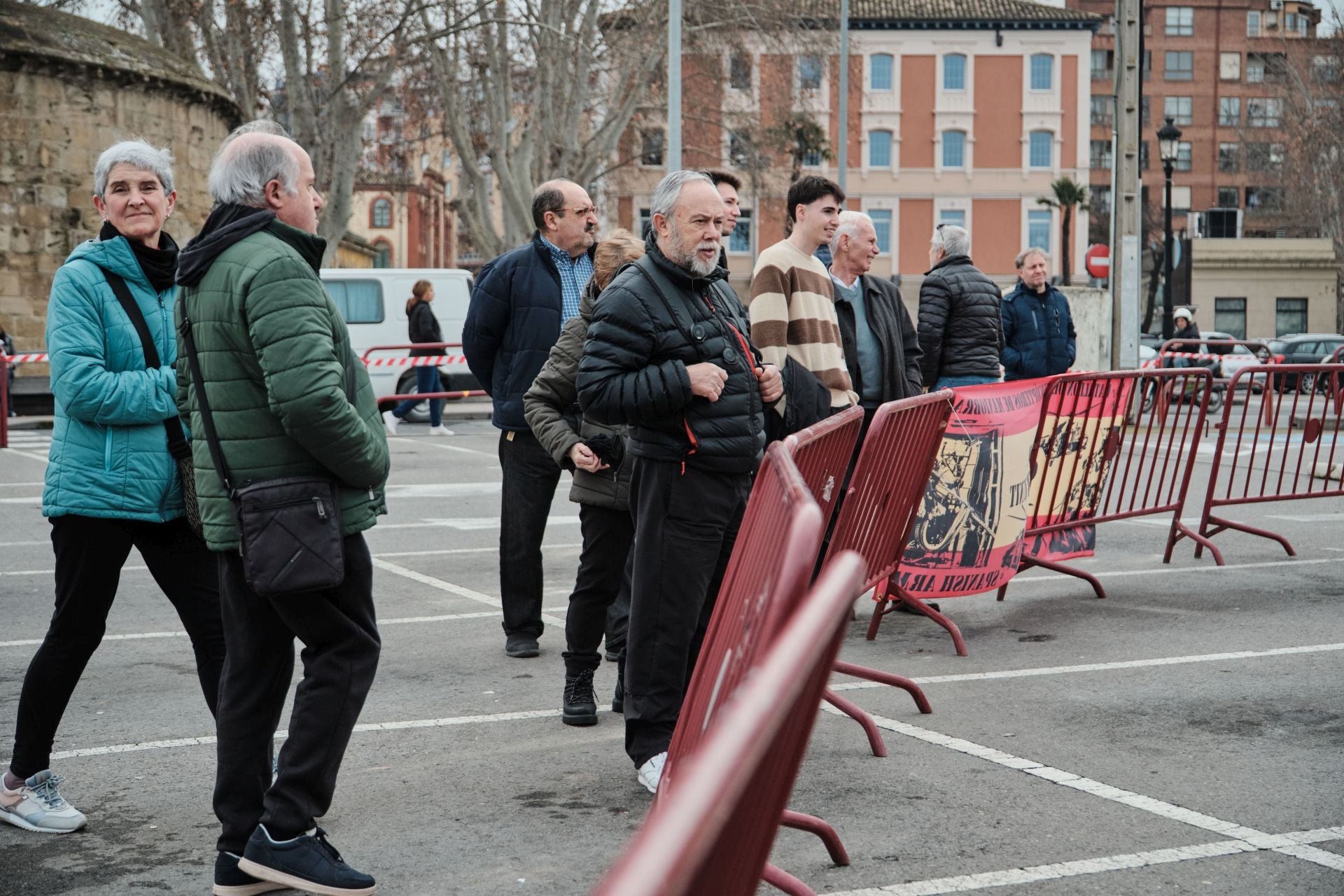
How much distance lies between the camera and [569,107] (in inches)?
1414

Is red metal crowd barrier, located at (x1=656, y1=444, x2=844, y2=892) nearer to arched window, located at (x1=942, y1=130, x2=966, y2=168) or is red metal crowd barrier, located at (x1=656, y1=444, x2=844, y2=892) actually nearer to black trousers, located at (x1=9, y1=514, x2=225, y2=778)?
black trousers, located at (x1=9, y1=514, x2=225, y2=778)

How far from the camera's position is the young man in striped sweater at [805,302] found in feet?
20.9

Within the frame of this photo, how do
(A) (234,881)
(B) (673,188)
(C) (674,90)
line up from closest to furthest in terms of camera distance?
(A) (234,881), (B) (673,188), (C) (674,90)

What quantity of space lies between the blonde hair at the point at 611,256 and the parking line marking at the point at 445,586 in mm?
2281

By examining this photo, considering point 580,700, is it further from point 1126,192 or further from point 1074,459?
point 1126,192

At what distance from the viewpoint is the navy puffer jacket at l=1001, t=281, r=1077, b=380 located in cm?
1148

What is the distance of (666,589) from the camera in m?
4.82

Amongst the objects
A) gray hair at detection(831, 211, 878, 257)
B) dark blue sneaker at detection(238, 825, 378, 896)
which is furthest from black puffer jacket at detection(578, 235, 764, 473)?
gray hair at detection(831, 211, 878, 257)

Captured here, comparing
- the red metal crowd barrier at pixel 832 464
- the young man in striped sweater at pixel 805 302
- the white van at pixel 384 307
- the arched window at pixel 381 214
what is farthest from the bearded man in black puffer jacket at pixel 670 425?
the arched window at pixel 381 214

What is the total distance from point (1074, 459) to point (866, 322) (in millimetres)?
1605

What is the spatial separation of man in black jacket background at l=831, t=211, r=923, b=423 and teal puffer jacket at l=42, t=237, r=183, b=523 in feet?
11.8

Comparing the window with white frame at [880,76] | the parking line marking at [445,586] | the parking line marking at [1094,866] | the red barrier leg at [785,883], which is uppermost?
the window with white frame at [880,76]

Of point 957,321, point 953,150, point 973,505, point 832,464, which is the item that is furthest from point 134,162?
point 953,150

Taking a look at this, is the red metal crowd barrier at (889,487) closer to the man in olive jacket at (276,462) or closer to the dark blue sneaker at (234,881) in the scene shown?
the man in olive jacket at (276,462)
